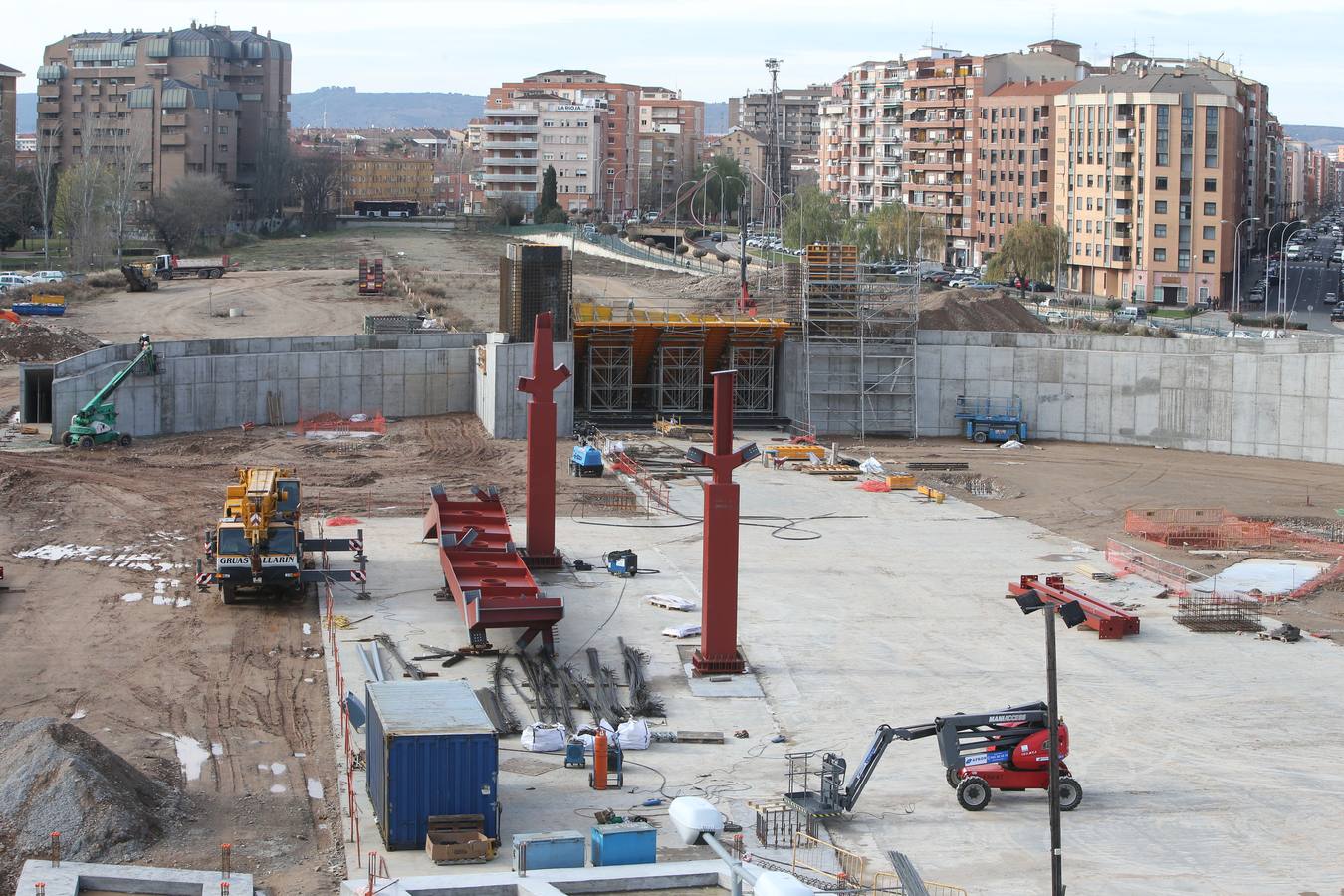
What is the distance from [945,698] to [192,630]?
12.2 m

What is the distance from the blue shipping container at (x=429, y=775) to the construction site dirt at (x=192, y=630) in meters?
0.82

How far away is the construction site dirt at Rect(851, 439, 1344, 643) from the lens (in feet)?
132

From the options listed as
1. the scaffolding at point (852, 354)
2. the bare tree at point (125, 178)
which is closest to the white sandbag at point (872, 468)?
the scaffolding at point (852, 354)

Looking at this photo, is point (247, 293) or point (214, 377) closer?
point (214, 377)

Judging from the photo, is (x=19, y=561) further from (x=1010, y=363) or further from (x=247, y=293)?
(x=247, y=293)

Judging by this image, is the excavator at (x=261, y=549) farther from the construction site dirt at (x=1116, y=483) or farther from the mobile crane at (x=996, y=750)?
the construction site dirt at (x=1116, y=483)

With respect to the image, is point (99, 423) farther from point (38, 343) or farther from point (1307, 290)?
point (1307, 290)

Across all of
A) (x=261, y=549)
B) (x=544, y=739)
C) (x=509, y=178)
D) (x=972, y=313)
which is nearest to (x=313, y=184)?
(x=509, y=178)

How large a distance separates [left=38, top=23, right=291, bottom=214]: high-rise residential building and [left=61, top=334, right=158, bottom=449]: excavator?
85.1 m

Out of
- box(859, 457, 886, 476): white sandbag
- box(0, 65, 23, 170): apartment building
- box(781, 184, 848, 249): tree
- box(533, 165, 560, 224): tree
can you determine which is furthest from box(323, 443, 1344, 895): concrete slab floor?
box(533, 165, 560, 224): tree

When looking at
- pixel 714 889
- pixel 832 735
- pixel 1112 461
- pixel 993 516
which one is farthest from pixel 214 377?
pixel 714 889

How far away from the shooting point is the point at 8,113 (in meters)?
139

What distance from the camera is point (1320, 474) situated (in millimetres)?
46969

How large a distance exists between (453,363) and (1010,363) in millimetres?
17458
